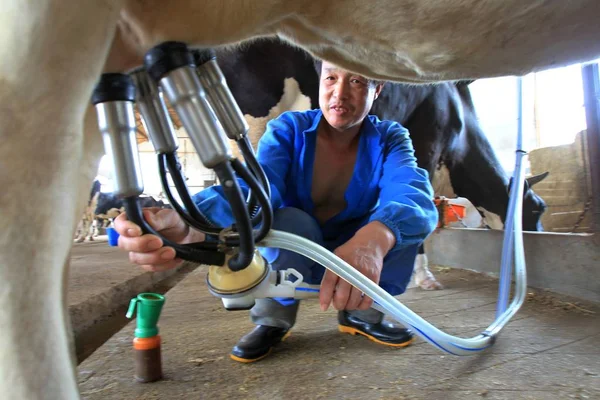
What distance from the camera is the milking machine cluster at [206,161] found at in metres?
0.42

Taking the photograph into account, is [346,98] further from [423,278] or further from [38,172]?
[423,278]

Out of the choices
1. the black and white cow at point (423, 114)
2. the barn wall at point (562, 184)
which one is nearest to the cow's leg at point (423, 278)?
the black and white cow at point (423, 114)

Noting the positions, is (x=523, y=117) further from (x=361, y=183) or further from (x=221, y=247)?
(x=221, y=247)

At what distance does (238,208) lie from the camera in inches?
17.1

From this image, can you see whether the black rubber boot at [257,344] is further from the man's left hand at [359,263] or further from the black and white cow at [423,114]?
the black and white cow at [423,114]

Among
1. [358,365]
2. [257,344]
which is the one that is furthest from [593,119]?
[257,344]

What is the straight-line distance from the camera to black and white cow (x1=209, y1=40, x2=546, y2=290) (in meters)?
1.83

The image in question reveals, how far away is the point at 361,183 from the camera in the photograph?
99 centimetres

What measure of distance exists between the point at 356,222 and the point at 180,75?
681 millimetres

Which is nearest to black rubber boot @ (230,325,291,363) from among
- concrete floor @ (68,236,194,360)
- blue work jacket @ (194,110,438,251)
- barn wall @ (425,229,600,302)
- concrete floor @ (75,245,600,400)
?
concrete floor @ (75,245,600,400)

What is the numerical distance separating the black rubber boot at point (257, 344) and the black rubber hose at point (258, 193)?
0.42m

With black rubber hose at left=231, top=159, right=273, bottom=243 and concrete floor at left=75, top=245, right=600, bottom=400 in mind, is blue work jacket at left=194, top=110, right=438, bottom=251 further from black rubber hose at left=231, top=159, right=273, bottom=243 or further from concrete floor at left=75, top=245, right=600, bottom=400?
black rubber hose at left=231, top=159, right=273, bottom=243

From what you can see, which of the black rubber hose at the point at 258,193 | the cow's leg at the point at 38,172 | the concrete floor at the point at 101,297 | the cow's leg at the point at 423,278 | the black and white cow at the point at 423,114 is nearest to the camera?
the cow's leg at the point at 38,172

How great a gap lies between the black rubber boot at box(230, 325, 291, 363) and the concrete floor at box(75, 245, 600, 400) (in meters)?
0.02
